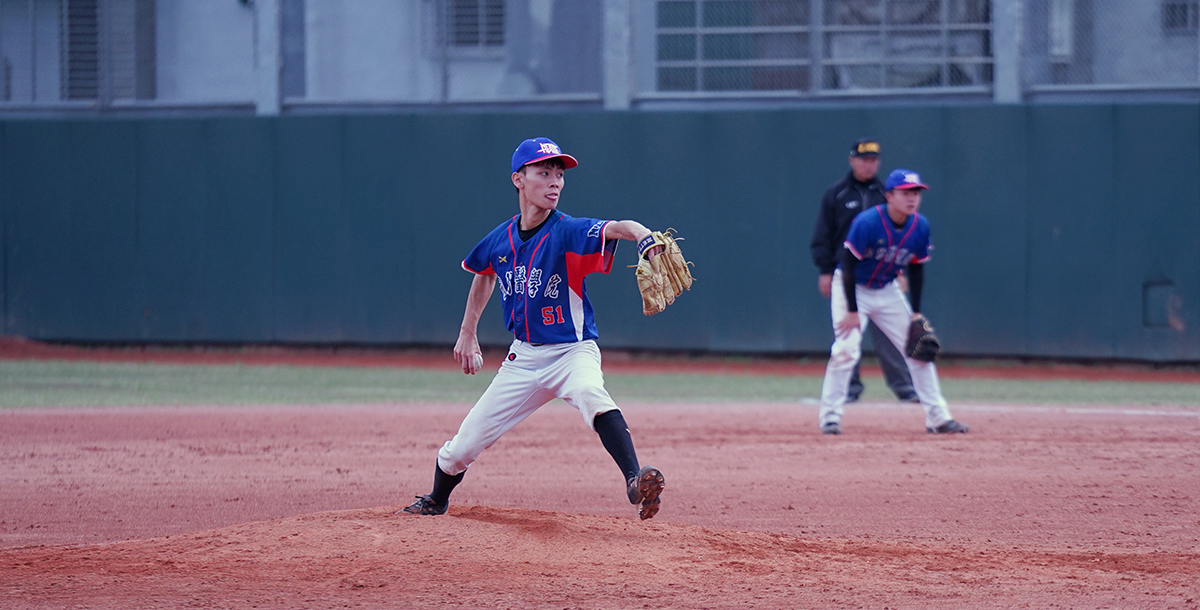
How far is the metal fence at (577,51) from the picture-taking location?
13.8 metres

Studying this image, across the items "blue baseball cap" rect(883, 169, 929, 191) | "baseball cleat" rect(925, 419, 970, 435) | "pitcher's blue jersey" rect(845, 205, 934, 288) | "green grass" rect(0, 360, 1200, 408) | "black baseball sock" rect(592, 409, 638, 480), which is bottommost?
Answer: "green grass" rect(0, 360, 1200, 408)

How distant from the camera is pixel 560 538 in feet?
15.4

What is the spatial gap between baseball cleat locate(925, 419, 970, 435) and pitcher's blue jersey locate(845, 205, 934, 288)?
1245 millimetres

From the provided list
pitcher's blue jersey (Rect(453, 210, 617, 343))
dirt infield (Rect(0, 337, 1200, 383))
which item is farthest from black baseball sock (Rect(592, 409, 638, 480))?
dirt infield (Rect(0, 337, 1200, 383))

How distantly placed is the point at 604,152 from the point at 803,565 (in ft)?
33.7

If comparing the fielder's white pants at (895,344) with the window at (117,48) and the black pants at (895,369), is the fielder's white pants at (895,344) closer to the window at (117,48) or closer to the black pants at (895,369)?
the black pants at (895,369)

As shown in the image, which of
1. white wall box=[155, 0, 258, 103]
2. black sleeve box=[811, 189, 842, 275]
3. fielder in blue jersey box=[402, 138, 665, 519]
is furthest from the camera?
white wall box=[155, 0, 258, 103]

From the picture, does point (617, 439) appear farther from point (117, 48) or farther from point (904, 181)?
point (117, 48)

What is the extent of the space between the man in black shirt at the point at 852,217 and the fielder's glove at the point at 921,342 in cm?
156

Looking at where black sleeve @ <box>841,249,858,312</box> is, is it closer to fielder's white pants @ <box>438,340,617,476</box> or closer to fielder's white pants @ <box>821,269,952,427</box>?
fielder's white pants @ <box>821,269,952,427</box>

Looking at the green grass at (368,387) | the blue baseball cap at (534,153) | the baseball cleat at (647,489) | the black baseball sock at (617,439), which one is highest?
the blue baseball cap at (534,153)

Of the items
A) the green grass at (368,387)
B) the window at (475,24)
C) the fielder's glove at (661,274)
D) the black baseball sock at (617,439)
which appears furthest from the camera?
the window at (475,24)

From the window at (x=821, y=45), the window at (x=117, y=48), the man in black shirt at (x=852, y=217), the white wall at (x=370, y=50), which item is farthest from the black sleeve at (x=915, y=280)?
the window at (x=117, y=48)

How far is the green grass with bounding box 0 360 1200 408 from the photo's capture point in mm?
10484
